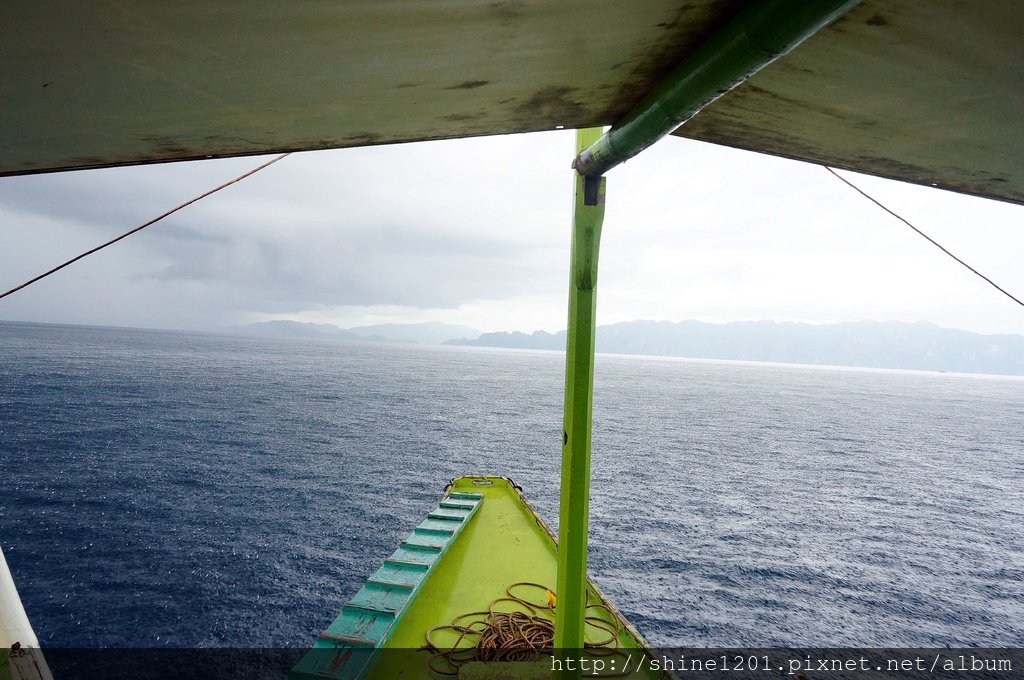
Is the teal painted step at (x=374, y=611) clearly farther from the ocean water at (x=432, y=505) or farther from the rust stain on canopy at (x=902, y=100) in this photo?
the rust stain on canopy at (x=902, y=100)

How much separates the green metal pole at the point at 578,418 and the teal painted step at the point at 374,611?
323 centimetres

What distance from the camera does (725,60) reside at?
7.66 feet

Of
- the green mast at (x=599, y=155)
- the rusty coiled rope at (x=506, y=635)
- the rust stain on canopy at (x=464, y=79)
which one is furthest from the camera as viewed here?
the rusty coiled rope at (x=506, y=635)

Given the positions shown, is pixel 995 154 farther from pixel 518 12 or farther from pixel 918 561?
pixel 918 561

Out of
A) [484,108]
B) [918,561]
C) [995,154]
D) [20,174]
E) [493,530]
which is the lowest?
[918,561]

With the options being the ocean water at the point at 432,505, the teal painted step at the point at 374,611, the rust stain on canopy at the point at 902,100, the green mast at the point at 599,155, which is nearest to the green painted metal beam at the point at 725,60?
the green mast at the point at 599,155

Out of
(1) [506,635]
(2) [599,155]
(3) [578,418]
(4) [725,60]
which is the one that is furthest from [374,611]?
(4) [725,60]

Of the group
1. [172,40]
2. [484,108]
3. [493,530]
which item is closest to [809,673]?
[493,530]

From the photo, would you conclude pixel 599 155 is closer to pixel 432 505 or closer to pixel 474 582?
pixel 474 582

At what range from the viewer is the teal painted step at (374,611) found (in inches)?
255

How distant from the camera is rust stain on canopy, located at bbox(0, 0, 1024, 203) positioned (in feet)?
7.03

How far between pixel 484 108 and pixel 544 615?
317 inches

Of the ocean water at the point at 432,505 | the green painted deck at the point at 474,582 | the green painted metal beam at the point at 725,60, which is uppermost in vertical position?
the green painted metal beam at the point at 725,60

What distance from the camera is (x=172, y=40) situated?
2.20 metres
